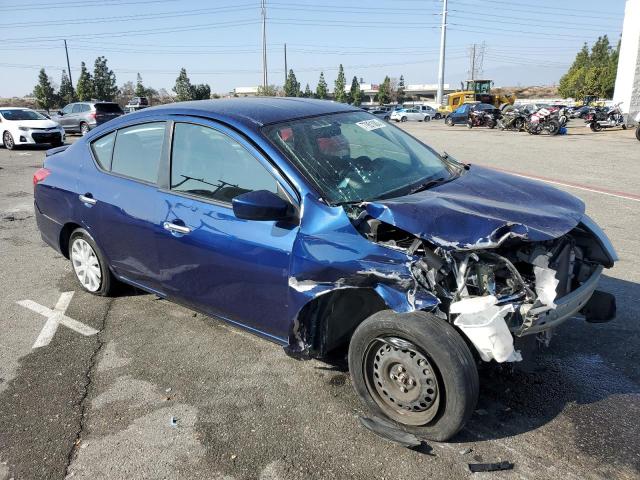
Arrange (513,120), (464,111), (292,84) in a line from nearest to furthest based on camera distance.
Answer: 1. (513,120)
2. (464,111)
3. (292,84)

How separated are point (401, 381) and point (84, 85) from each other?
68073mm

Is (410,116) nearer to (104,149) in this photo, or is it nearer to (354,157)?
(104,149)

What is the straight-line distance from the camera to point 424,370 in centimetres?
261

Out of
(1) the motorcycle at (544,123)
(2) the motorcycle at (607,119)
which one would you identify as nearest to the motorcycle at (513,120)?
(1) the motorcycle at (544,123)

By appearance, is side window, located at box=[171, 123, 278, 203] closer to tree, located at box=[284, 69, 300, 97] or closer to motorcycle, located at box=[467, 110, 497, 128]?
motorcycle, located at box=[467, 110, 497, 128]

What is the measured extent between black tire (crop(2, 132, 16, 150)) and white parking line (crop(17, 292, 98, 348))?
16.0 m

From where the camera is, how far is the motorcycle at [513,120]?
24967 millimetres

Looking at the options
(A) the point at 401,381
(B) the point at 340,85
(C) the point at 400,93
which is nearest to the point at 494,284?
(A) the point at 401,381

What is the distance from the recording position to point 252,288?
3.09 meters

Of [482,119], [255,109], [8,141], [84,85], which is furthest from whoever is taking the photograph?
[84,85]

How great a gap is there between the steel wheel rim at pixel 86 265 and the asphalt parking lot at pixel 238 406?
174 mm

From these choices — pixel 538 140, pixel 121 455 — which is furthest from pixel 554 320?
pixel 538 140

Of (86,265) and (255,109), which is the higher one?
(255,109)

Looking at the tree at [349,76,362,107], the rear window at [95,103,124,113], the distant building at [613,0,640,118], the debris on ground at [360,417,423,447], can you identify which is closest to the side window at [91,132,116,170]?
the debris on ground at [360,417,423,447]
